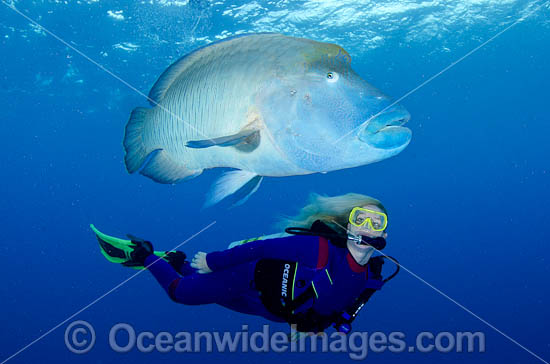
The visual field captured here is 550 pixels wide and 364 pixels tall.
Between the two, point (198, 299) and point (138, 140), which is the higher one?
point (138, 140)

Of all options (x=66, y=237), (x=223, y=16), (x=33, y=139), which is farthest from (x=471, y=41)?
(x=66, y=237)

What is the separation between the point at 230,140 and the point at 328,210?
2.64m

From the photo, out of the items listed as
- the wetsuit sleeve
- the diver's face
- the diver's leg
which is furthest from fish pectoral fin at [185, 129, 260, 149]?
the diver's leg

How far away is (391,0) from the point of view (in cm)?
1602

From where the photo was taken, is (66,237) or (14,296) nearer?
(14,296)

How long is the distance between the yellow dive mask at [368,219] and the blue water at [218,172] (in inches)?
29.0

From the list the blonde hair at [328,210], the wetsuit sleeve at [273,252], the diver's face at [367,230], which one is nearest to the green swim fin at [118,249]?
the wetsuit sleeve at [273,252]

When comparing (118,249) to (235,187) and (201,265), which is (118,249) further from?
(235,187)

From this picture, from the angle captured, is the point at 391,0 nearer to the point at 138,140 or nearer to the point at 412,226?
the point at 138,140

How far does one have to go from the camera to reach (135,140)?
2.51 meters

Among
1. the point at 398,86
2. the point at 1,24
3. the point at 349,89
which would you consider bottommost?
the point at 349,89

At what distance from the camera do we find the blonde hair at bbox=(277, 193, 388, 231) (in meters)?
3.94

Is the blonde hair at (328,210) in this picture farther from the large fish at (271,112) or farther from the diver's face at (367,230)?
the large fish at (271,112)

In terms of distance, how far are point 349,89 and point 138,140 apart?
153 cm
